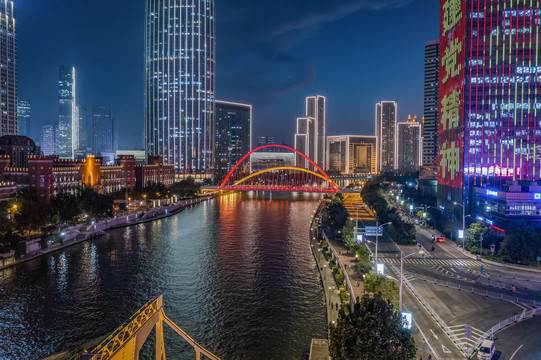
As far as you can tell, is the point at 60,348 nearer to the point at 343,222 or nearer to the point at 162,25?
the point at 343,222

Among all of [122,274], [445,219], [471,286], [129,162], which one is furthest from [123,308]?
[129,162]

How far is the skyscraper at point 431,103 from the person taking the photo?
495ft

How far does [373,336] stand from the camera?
16.1m

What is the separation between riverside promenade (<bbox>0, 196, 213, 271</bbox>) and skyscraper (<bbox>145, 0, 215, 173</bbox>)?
72.7 meters

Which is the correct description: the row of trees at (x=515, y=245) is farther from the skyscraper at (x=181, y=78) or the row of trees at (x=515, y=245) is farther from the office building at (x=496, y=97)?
the skyscraper at (x=181, y=78)

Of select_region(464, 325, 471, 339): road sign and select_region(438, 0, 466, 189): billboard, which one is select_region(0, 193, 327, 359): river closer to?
select_region(464, 325, 471, 339): road sign

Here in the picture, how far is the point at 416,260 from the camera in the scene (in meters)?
39.5

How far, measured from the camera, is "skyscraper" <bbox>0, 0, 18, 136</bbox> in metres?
111

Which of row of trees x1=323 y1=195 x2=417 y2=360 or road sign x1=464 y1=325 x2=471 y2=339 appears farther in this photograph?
road sign x1=464 y1=325 x2=471 y2=339

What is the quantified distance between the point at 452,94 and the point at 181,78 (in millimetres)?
113076

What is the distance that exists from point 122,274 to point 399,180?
133 meters

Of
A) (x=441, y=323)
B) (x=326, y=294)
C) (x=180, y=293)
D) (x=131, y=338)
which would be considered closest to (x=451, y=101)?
(x=326, y=294)

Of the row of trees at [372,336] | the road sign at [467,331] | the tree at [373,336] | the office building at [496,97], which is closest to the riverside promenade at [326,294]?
the row of trees at [372,336]

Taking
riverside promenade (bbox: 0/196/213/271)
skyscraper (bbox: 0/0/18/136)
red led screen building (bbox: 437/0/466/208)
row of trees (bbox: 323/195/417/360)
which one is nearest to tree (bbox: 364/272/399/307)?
row of trees (bbox: 323/195/417/360)
